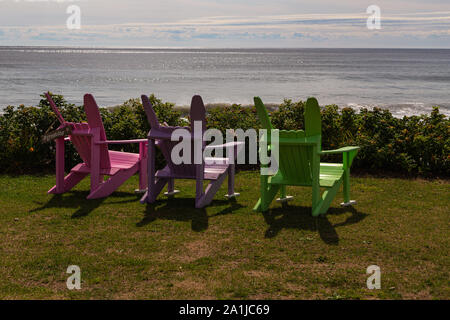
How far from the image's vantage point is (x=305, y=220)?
6289mm

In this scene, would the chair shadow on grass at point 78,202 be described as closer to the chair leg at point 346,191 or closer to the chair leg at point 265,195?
the chair leg at point 265,195

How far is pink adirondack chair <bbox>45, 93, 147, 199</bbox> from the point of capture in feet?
23.4

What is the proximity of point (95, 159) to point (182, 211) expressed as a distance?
1433 millimetres

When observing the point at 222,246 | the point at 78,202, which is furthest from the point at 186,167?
the point at 222,246

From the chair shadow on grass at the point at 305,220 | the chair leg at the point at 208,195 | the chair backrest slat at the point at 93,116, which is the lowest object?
the chair shadow on grass at the point at 305,220

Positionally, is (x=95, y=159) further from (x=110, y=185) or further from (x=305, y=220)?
(x=305, y=220)

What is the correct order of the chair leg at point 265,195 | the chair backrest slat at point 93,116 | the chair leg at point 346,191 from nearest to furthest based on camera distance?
the chair leg at point 265,195
the chair leg at point 346,191
the chair backrest slat at point 93,116

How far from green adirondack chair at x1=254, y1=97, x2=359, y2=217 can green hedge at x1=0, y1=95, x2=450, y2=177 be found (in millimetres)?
2395

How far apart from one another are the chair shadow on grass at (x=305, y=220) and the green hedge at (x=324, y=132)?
241 cm

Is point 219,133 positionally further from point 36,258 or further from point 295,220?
point 36,258

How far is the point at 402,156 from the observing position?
8.76 metres


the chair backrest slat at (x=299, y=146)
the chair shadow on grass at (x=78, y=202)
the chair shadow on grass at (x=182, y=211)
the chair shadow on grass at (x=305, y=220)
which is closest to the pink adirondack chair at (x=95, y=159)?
the chair shadow on grass at (x=78, y=202)

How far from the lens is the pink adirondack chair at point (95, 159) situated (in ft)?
23.4
